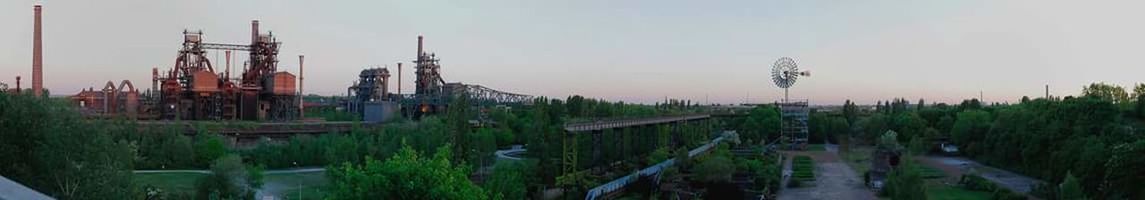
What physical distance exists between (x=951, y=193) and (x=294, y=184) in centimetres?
2678

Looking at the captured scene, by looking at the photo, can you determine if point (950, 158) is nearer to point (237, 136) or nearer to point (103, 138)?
point (237, 136)

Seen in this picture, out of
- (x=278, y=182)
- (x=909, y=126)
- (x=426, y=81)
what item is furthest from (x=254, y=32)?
(x=909, y=126)

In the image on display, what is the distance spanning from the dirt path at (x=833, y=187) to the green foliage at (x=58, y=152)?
24013 millimetres

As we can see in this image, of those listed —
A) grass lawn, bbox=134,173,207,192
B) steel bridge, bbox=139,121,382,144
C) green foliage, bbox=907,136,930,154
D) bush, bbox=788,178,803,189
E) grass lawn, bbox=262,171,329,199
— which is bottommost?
bush, bbox=788,178,803,189

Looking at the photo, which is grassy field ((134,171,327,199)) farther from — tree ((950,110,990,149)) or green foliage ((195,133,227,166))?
tree ((950,110,990,149))

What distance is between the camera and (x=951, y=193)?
3366 cm

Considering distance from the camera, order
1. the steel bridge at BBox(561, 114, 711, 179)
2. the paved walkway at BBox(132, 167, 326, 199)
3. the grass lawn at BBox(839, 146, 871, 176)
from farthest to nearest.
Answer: the grass lawn at BBox(839, 146, 871, 176)
the steel bridge at BBox(561, 114, 711, 179)
the paved walkway at BBox(132, 167, 326, 199)

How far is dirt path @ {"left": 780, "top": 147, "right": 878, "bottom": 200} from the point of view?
32844 millimetres

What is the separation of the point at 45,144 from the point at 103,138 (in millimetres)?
997

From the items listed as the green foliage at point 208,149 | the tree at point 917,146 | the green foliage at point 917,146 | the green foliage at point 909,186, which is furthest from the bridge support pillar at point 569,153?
the tree at point 917,146

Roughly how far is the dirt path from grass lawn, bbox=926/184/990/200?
8.09 feet

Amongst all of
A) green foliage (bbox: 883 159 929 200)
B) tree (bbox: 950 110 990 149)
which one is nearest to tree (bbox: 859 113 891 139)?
tree (bbox: 950 110 990 149)

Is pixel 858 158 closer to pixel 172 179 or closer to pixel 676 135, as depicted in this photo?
pixel 676 135

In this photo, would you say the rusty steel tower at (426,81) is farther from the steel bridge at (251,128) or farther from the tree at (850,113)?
the tree at (850,113)
